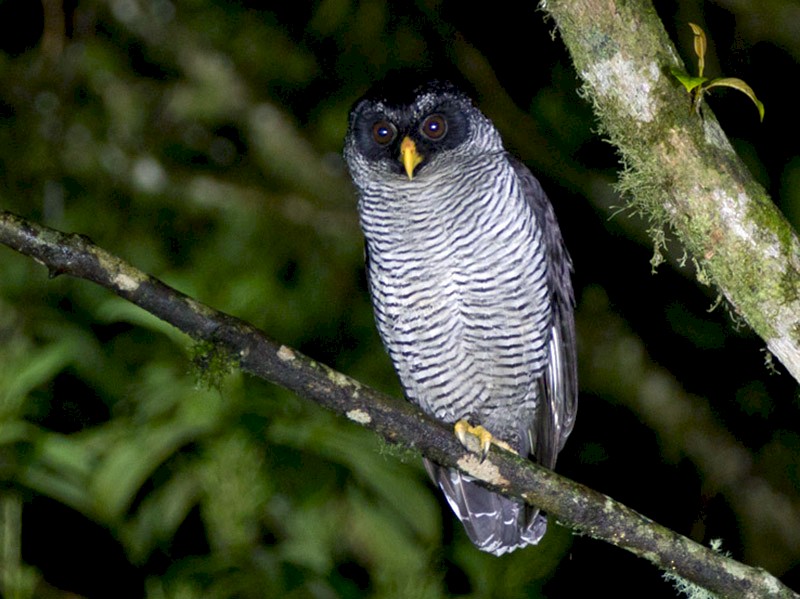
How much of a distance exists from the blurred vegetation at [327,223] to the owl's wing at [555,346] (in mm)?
436

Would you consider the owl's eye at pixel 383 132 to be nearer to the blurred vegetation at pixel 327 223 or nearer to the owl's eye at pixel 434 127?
the owl's eye at pixel 434 127

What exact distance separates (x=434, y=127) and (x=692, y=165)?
47.3 inches

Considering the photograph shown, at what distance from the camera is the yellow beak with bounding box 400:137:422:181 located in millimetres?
3400

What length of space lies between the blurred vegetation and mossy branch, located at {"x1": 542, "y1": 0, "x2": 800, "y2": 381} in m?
1.28

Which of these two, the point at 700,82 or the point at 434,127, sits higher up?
the point at 700,82

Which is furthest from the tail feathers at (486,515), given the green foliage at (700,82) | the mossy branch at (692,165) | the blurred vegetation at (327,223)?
the green foliage at (700,82)

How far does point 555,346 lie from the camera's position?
368 cm

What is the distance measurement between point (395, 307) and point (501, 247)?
0.41m

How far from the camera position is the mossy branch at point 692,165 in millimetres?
2484

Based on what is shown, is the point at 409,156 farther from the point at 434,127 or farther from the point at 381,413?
the point at 381,413

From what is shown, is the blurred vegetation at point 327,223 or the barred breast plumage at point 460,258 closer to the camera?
the barred breast plumage at point 460,258

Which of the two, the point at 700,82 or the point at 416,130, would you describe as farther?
the point at 416,130

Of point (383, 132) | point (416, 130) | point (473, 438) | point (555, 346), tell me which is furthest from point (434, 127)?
point (473, 438)

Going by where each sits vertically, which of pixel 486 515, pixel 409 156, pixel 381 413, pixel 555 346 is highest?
pixel 409 156
